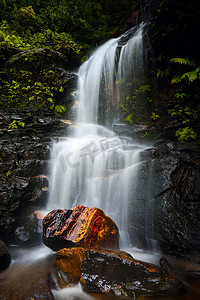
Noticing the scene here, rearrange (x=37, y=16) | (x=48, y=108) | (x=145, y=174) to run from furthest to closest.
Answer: (x=37, y=16), (x=48, y=108), (x=145, y=174)

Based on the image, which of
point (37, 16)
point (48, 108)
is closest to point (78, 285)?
point (48, 108)

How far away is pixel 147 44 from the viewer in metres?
7.32

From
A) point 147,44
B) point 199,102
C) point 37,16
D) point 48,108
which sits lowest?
point 199,102

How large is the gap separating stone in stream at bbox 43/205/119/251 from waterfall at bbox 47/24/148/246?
33.0 inches

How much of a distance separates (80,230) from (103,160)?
8.38ft

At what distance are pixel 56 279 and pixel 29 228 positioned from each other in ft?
6.61

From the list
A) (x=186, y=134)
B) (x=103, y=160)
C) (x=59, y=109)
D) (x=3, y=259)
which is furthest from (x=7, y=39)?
(x=3, y=259)

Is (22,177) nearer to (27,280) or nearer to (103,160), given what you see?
(103,160)

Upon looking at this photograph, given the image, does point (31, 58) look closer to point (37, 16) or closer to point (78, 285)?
point (37, 16)

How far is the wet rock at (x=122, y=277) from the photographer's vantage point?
2023mm

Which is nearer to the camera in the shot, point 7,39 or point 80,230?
point 80,230

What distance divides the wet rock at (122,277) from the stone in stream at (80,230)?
531mm

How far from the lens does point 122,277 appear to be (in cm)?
217

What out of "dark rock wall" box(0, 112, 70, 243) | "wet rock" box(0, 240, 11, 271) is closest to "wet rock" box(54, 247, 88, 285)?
"wet rock" box(0, 240, 11, 271)
